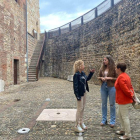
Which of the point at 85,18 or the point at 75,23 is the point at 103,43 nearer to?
the point at 85,18

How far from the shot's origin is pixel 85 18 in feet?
41.9

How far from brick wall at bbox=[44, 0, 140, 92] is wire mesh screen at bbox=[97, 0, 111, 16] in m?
0.36

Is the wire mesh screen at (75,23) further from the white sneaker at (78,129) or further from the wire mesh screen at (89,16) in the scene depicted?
the white sneaker at (78,129)

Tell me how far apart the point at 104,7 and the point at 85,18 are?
290cm

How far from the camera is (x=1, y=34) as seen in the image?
860cm

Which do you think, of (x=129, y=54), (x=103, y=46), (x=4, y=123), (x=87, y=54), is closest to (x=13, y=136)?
(x=4, y=123)

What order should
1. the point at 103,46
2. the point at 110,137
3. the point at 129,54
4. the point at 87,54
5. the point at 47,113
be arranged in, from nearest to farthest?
the point at 110,137 → the point at 47,113 → the point at 129,54 → the point at 103,46 → the point at 87,54

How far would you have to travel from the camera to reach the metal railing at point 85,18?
969 cm

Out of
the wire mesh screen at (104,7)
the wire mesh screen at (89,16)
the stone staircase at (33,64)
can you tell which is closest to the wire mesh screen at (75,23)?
the wire mesh screen at (89,16)

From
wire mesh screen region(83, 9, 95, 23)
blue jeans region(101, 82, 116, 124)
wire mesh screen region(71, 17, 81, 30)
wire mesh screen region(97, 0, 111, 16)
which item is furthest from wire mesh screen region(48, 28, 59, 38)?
blue jeans region(101, 82, 116, 124)

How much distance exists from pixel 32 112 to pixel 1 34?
6220mm

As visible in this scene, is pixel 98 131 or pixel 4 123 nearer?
pixel 98 131

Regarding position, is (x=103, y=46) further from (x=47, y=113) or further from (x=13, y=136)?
(x=13, y=136)

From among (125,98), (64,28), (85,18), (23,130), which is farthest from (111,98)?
(64,28)
